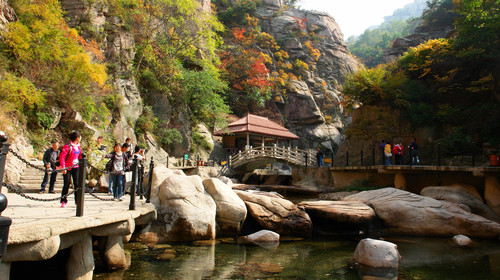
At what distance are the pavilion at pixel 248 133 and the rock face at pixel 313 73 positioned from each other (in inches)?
316

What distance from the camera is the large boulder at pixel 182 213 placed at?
22.5ft

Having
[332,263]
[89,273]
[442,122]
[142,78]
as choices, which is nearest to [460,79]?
[442,122]

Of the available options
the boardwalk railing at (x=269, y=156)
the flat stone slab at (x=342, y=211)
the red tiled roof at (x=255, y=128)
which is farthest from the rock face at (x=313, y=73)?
the flat stone slab at (x=342, y=211)

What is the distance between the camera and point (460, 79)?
17.9 meters

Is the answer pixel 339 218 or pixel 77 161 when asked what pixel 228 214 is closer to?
pixel 339 218

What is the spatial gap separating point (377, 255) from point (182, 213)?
4.28 metres

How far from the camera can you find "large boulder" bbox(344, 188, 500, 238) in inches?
319

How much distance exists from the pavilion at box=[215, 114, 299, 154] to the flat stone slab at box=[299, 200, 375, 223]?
54.6 ft

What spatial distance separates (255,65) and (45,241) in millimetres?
32589

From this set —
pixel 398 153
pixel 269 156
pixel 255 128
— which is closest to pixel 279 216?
pixel 398 153

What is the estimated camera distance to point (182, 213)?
690 cm

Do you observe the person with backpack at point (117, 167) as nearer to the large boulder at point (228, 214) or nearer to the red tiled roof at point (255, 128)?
the large boulder at point (228, 214)

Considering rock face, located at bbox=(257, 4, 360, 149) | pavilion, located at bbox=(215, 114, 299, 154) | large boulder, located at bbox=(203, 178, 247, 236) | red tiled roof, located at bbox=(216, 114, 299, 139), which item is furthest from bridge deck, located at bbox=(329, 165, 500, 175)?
rock face, located at bbox=(257, 4, 360, 149)

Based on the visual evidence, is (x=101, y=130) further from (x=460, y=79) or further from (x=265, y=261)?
(x=460, y=79)
